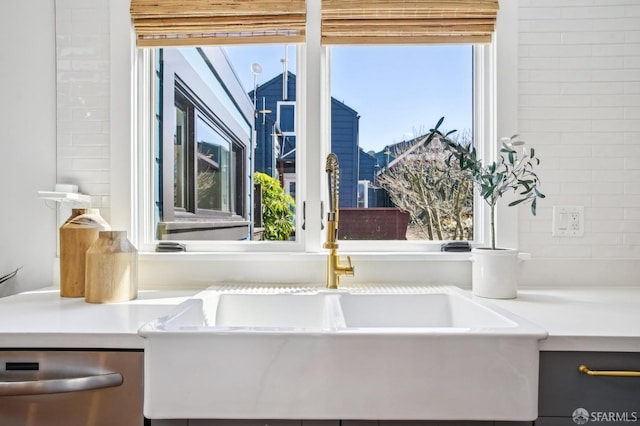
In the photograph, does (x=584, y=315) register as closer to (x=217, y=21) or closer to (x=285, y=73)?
(x=285, y=73)

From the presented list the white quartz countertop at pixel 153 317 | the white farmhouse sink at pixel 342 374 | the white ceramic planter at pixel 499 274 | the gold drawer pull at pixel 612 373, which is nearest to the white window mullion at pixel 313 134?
the white quartz countertop at pixel 153 317

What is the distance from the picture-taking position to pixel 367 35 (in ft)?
5.56

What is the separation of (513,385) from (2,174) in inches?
80.4

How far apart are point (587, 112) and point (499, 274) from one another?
84 centimetres

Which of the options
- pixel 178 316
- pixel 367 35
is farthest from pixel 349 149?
pixel 178 316

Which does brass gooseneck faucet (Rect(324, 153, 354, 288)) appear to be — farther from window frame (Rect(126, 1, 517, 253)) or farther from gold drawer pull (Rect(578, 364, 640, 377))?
gold drawer pull (Rect(578, 364, 640, 377))

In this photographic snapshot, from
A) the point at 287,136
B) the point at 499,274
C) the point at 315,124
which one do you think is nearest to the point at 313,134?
the point at 315,124

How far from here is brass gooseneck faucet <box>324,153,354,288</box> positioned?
5.12 feet

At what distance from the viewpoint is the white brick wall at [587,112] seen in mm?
1687

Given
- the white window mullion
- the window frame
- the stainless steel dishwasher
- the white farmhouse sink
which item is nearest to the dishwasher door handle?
the stainless steel dishwasher

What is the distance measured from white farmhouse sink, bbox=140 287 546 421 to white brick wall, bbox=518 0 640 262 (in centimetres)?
94

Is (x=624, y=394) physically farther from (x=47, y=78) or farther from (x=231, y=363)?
(x=47, y=78)

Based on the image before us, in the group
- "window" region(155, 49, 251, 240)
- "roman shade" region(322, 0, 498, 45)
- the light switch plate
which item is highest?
"roman shade" region(322, 0, 498, 45)

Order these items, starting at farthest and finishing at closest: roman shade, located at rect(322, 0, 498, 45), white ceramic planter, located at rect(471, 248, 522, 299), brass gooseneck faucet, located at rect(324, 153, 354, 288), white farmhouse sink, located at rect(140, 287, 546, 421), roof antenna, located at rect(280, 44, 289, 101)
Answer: roof antenna, located at rect(280, 44, 289, 101)
roman shade, located at rect(322, 0, 498, 45)
brass gooseneck faucet, located at rect(324, 153, 354, 288)
white ceramic planter, located at rect(471, 248, 522, 299)
white farmhouse sink, located at rect(140, 287, 546, 421)
